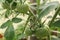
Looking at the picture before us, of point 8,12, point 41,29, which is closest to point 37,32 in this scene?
point 41,29

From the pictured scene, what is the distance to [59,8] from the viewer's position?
1.54ft

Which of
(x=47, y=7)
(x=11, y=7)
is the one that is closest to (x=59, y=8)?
(x=47, y=7)

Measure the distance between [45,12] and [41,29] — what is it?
50 mm

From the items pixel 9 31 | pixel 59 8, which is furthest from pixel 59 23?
pixel 9 31

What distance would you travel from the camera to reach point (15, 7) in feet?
1.53

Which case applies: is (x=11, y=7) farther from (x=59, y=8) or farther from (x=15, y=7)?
(x=59, y=8)

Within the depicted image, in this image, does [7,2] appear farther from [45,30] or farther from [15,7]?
[45,30]

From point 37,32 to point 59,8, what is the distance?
0.09 m

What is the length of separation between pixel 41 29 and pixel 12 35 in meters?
0.08

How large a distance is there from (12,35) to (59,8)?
156 mm

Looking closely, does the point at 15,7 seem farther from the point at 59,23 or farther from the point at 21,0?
the point at 59,23

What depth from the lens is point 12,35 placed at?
17.8 inches

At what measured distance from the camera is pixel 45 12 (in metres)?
0.47

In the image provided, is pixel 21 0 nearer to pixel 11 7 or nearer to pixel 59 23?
pixel 11 7
